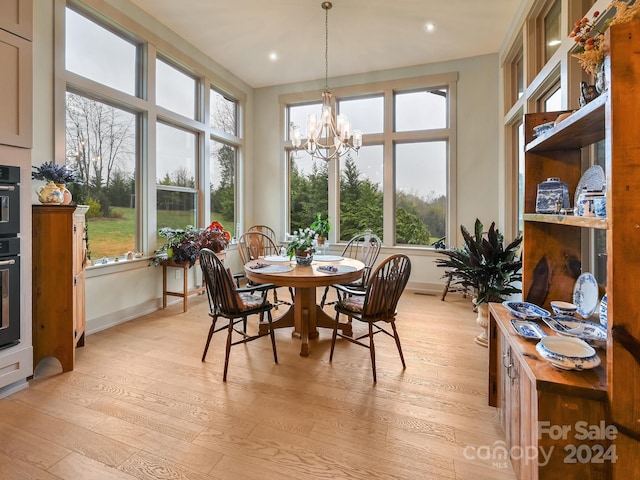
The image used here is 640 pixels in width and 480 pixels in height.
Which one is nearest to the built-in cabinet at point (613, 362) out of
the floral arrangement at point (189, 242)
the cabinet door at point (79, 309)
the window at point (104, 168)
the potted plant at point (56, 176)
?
the cabinet door at point (79, 309)

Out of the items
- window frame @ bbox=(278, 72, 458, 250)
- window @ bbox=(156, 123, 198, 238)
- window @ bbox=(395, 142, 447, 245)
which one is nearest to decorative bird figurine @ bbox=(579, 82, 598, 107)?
window frame @ bbox=(278, 72, 458, 250)

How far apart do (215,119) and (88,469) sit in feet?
16.5

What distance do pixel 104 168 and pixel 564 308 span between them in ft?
14.3

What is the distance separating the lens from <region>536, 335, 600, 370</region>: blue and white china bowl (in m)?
1.14

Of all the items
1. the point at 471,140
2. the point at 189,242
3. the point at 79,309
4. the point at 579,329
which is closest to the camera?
the point at 579,329

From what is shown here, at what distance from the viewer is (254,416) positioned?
6.51ft

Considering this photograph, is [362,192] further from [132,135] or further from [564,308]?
[564,308]

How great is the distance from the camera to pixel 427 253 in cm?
528

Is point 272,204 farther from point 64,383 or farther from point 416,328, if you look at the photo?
point 64,383

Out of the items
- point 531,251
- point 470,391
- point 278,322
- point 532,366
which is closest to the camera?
point 532,366

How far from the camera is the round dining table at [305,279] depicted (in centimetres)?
261

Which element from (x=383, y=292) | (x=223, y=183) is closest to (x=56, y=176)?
(x=383, y=292)

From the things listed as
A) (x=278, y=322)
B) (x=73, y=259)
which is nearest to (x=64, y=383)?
(x=73, y=259)

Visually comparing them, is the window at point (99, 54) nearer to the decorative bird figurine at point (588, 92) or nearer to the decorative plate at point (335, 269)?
the decorative plate at point (335, 269)
